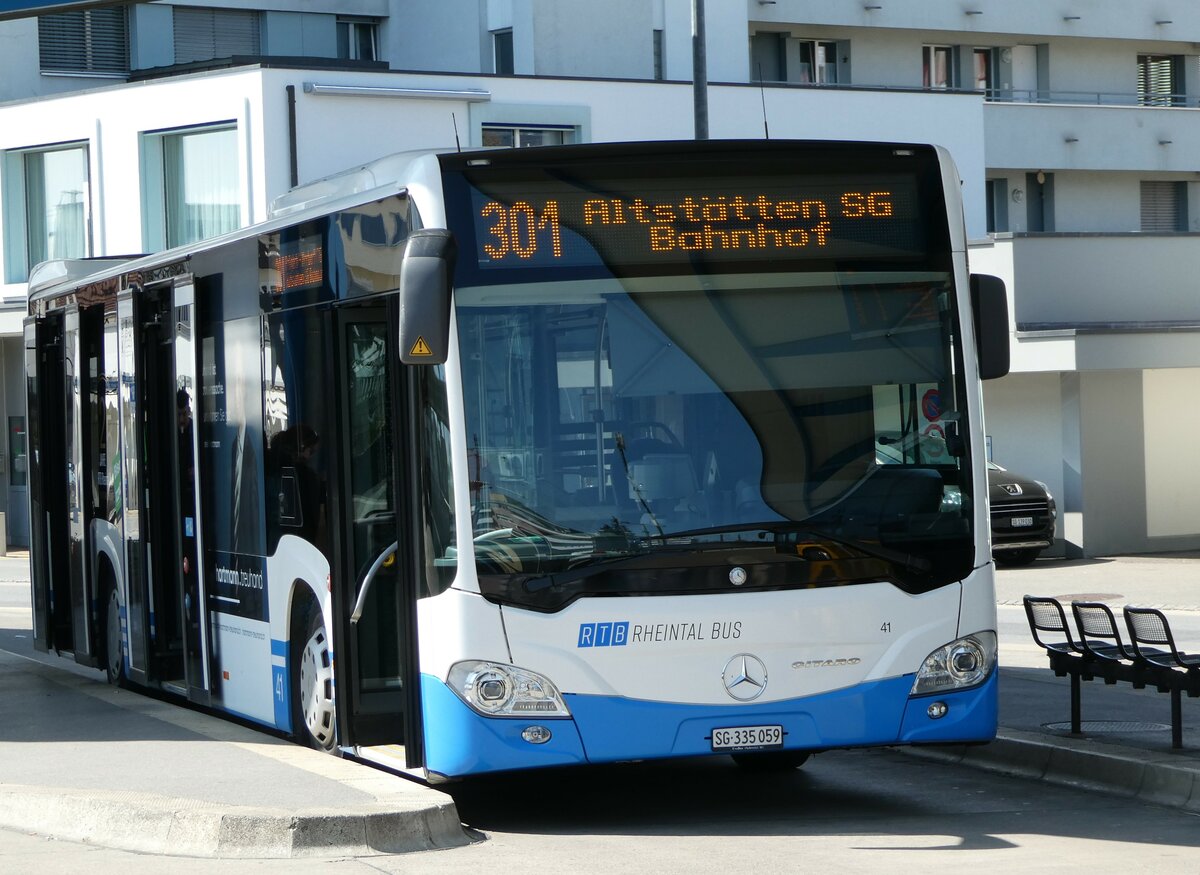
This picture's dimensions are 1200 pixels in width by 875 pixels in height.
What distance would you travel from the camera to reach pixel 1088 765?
10.5 metres

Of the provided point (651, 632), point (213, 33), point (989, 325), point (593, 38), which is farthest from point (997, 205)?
point (651, 632)

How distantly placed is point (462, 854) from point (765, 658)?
1.56m

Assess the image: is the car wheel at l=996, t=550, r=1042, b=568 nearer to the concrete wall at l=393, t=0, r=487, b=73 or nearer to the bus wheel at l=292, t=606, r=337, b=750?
the concrete wall at l=393, t=0, r=487, b=73

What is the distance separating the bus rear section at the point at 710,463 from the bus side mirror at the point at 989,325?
0.46 ft

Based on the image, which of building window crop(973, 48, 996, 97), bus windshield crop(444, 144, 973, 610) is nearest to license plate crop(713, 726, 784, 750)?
bus windshield crop(444, 144, 973, 610)

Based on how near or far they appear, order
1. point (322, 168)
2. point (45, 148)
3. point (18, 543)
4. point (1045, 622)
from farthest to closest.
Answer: point (18, 543) < point (45, 148) < point (322, 168) < point (1045, 622)

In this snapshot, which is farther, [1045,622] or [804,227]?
[1045,622]

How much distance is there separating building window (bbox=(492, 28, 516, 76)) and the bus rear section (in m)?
29.1

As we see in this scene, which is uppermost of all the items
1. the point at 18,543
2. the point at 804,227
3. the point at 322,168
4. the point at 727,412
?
the point at 322,168

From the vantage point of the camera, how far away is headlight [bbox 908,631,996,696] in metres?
8.95

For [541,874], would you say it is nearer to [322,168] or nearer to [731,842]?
[731,842]

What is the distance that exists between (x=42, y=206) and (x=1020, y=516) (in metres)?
18.2

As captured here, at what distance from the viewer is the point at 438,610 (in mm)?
8672

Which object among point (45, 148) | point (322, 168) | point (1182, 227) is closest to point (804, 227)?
point (322, 168)
